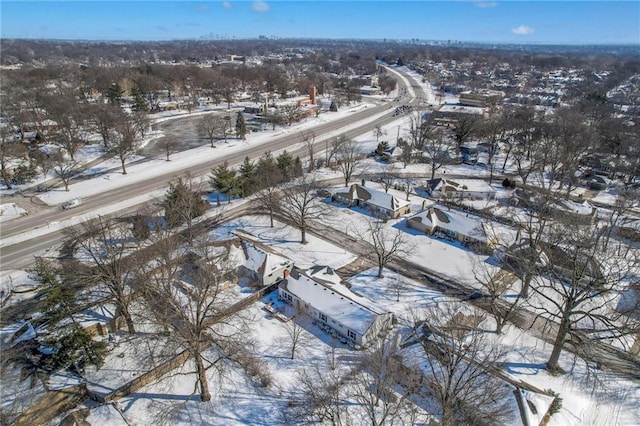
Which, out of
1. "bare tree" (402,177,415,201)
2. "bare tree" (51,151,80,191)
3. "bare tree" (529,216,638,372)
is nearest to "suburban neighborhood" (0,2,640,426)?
"bare tree" (529,216,638,372)

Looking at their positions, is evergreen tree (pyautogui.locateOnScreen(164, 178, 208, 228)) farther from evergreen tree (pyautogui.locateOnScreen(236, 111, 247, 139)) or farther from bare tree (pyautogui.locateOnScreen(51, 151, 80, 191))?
evergreen tree (pyautogui.locateOnScreen(236, 111, 247, 139))

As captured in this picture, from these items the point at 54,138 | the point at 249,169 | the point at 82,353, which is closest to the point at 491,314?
the point at 82,353

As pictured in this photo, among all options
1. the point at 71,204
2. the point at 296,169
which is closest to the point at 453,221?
the point at 296,169

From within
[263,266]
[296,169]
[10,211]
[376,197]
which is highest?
[296,169]

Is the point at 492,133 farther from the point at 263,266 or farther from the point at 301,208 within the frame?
the point at 263,266

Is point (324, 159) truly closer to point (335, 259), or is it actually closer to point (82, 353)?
point (335, 259)

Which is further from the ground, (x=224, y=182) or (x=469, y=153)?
(x=224, y=182)
